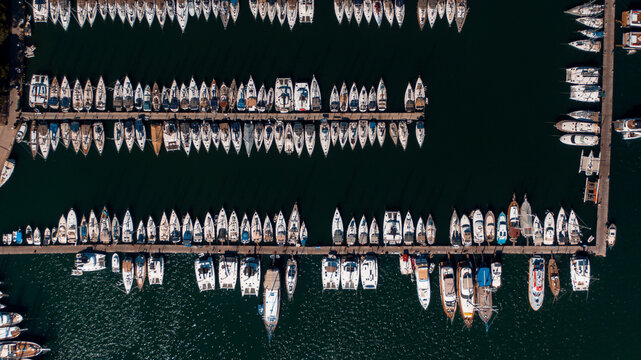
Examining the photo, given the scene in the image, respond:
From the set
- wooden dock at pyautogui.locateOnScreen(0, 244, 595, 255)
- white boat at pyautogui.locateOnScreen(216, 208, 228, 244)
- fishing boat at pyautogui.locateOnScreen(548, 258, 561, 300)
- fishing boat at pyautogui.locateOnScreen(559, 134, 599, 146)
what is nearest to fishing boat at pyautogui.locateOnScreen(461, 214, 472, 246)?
wooden dock at pyautogui.locateOnScreen(0, 244, 595, 255)

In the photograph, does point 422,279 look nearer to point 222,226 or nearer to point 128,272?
point 222,226

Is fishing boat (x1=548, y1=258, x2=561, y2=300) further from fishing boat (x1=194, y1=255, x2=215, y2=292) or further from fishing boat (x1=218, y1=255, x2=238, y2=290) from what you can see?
fishing boat (x1=194, y1=255, x2=215, y2=292)

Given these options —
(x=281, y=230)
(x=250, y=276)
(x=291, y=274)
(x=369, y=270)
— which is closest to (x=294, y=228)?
(x=281, y=230)

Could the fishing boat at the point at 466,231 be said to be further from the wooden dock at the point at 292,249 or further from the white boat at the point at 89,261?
the white boat at the point at 89,261

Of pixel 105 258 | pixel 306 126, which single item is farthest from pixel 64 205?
pixel 306 126

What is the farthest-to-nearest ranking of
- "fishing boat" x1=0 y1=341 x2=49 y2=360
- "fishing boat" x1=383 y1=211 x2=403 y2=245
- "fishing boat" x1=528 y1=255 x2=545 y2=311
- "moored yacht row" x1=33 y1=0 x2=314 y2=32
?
1. "fishing boat" x1=383 y1=211 x2=403 y2=245
2. "fishing boat" x1=528 y1=255 x2=545 y2=311
3. "moored yacht row" x1=33 y1=0 x2=314 y2=32
4. "fishing boat" x1=0 y1=341 x2=49 y2=360
